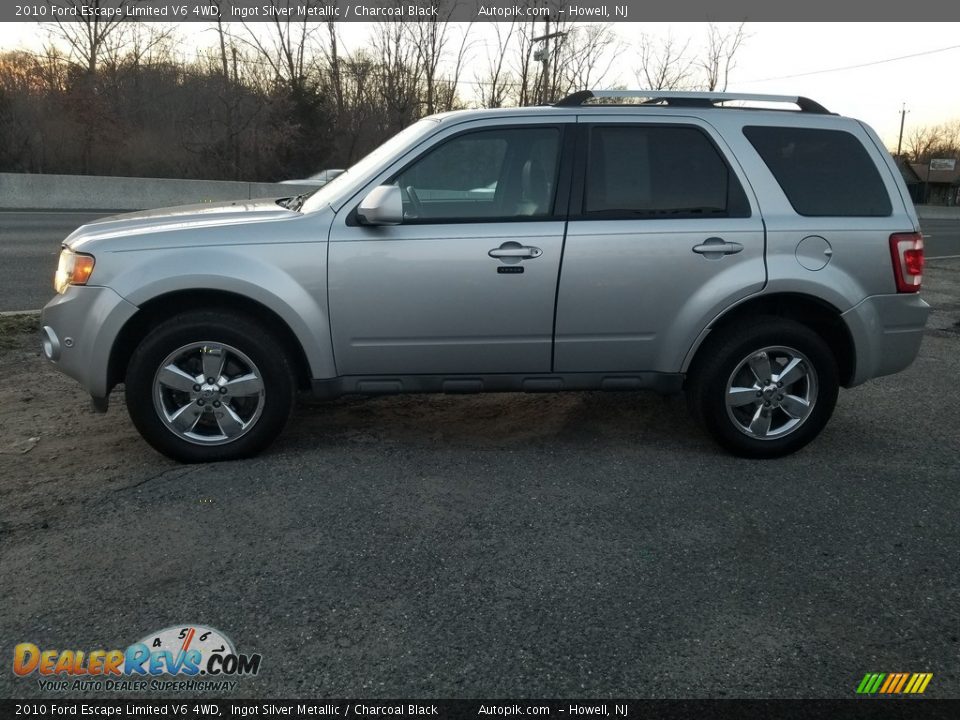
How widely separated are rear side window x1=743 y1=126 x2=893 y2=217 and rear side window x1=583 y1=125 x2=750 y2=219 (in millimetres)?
294

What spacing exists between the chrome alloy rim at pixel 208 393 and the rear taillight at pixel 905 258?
362 cm

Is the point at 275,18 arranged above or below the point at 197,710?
above

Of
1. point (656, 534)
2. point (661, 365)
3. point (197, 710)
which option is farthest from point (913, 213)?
point (197, 710)

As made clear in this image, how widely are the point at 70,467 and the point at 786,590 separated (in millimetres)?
3655

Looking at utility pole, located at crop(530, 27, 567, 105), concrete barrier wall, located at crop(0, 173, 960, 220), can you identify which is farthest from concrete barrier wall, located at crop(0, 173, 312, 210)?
utility pole, located at crop(530, 27, 567, 105)

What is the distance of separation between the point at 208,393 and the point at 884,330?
3829 millimetres

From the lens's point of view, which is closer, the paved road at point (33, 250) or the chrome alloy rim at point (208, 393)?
the chrome alloy rim at point (208, 393)

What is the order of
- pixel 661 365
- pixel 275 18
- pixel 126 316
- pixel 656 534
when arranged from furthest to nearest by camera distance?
pixel 275 18, pixel 661 365, pixel 126 316, pixel 656 534

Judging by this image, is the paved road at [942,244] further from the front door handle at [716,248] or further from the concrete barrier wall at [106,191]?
the concrete barrier wall at [106,191]

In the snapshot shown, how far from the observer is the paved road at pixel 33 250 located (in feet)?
30.7

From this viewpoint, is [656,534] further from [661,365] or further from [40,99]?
[40,99]

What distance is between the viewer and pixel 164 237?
4523mm

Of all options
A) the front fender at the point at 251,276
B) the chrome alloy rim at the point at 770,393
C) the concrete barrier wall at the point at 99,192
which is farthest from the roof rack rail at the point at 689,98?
the concrete barrier wall at the point at 99,192

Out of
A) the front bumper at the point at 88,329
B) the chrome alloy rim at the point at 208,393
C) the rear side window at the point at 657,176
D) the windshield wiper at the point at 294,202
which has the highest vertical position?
the rear side window at the point at 657,176
